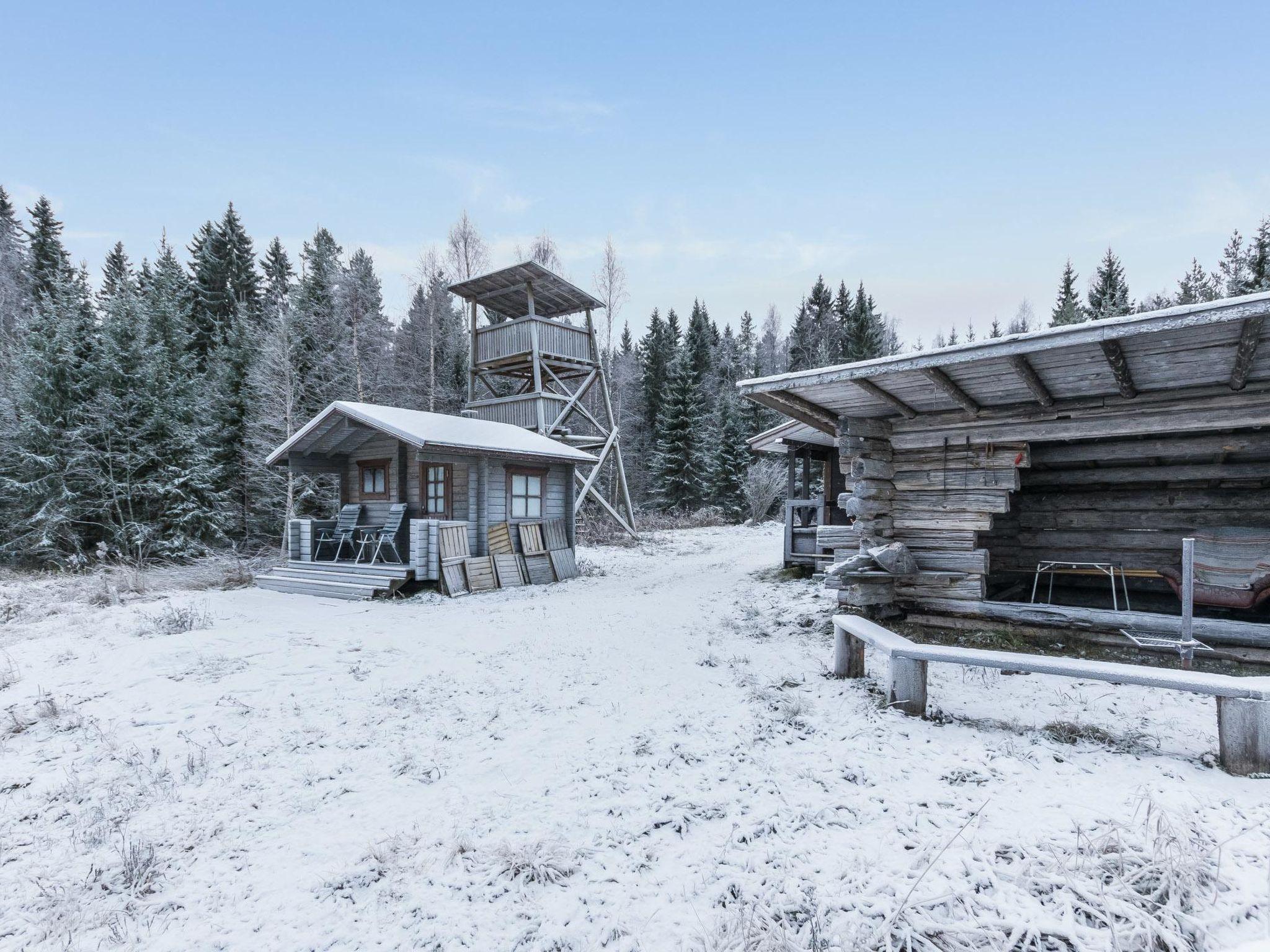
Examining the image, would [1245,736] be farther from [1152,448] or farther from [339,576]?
[339,576]

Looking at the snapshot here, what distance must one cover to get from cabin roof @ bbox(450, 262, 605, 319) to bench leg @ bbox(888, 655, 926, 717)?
14383 millimetres

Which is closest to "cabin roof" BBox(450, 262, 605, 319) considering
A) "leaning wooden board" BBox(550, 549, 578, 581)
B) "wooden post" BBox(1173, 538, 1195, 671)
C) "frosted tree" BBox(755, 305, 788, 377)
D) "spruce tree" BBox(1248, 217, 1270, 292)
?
"leaning wooden board" BBox(550, 549, 578, 581)

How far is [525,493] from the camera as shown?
44.2 feet

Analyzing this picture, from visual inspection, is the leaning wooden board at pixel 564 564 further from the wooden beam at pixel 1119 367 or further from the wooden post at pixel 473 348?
the wooden beam at pixel 1119 367

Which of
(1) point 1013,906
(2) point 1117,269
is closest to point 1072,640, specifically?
(1) point 1013,906

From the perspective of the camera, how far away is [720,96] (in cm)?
1291

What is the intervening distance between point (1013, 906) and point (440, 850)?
2.71 metres

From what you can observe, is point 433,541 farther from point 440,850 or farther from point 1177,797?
point 1177,797

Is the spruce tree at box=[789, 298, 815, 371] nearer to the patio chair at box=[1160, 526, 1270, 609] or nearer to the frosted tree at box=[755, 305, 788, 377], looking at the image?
the frosted tree at box=[755, 305, 788, 377]

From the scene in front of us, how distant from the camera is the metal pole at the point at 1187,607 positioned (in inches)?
187

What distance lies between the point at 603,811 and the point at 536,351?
47.8ft

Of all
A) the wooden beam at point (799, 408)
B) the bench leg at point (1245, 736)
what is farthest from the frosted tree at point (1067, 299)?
the bench leg at point (1245, 736)

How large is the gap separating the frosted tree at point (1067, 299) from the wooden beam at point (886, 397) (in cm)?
3174

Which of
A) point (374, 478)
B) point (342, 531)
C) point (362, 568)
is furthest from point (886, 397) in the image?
point (342, 531)
